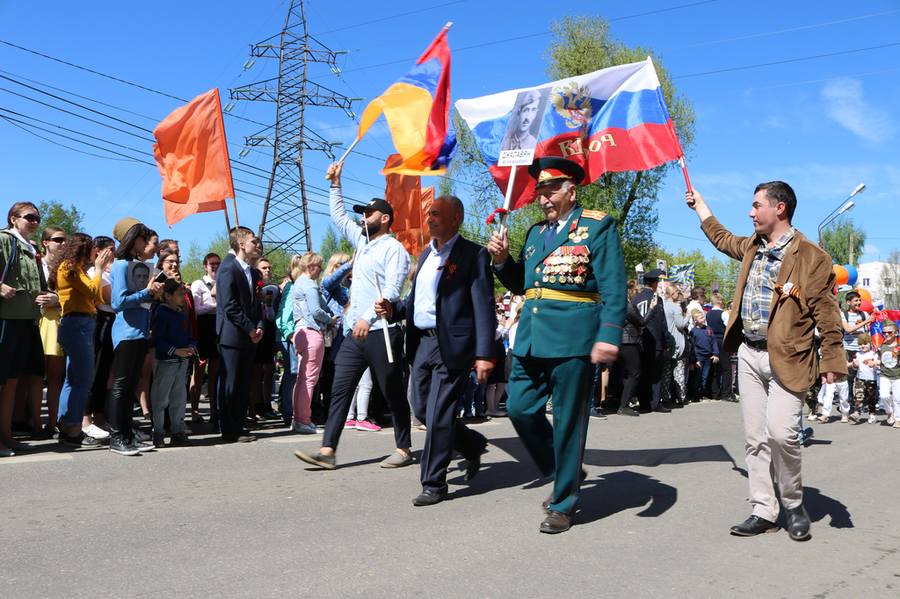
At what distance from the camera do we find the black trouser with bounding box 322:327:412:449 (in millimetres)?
6414

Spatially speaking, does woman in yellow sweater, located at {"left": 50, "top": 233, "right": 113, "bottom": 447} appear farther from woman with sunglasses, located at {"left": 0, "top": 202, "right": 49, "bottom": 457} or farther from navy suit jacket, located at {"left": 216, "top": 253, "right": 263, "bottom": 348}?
navy suit jacket, located at {"left": 216, "top": 253, "right": 263, "bottom": 348}

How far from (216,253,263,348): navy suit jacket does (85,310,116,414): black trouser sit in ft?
3.47

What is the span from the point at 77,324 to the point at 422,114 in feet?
11.7

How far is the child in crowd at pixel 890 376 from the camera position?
38.8 feet

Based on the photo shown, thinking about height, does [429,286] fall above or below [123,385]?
above

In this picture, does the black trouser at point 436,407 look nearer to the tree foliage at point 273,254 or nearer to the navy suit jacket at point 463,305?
the navy suit jacket at point 463,305

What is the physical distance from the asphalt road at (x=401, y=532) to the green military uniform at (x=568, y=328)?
560 mm

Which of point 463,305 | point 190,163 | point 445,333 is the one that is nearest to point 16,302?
point 190,163

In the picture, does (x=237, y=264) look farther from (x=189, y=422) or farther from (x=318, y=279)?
(x=189, y=422)

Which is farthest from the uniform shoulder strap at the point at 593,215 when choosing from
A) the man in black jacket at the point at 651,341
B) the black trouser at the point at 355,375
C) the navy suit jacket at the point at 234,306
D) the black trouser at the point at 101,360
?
the man in black jacket at the point at 651,341

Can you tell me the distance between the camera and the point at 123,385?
22.9ft

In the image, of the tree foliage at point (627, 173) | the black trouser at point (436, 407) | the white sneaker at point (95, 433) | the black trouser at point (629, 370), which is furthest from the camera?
the tree foliage at point (627, 173)

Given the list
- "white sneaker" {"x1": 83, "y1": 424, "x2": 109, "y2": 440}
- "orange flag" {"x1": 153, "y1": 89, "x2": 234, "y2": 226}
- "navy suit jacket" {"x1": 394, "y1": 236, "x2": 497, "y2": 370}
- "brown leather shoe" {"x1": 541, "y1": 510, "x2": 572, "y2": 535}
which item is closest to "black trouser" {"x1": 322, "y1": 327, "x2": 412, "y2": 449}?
"navy suit jacket" {"x1": 394, "y1": 236, "x2": 497, "y2": 370}

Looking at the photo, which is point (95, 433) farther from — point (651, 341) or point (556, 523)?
point (651, 341)
